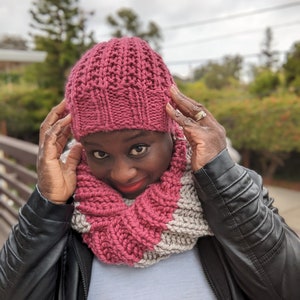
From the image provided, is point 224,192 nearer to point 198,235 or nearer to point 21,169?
point 198,235

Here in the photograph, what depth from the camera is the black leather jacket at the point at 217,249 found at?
3.08 ft

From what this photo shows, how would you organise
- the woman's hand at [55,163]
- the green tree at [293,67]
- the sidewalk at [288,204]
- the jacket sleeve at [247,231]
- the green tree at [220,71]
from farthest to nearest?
1. the green tree at [220,71]
2. the green tree at [293,67]
3. the sidewalk at [288,204]
4. the woman's hand at [55,163]
5. the jacket sleeve at [247,231]

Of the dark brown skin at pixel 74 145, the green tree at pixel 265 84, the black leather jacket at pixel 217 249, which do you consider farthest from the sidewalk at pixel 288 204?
the dark brown skin at pixel 74 145

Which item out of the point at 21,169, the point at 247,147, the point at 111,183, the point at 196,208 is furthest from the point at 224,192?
the point at 247,147

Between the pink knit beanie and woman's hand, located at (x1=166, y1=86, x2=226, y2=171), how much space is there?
0.04 meters

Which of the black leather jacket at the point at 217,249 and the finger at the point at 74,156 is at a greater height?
the finger at the point at 74,156

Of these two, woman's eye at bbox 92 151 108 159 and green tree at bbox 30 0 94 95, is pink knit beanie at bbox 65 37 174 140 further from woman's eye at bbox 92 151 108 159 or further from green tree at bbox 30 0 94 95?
green tree at bbox 30 0 94 95

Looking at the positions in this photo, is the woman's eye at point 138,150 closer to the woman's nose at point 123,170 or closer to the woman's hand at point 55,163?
the woman's nose at point 123,170

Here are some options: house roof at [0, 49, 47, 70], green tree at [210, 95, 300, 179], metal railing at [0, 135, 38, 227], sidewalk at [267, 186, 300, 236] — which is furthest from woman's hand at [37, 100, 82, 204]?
house roof at [0, 49, 47, 70]

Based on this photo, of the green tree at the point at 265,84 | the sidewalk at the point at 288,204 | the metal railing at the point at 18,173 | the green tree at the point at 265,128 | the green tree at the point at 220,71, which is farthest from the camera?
→ the green tree at the point at 220,71

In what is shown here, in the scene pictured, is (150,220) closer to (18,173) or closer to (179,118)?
(179,118)

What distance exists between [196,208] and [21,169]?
2.88 metres

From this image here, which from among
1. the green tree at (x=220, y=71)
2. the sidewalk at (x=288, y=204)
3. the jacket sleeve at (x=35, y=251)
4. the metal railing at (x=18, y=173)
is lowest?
the sidewalk at (x=288, y=204)

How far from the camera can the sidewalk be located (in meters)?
6.04
